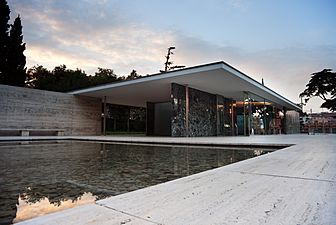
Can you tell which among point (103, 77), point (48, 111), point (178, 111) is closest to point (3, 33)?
point (103, 77)

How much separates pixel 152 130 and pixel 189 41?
8.06 m

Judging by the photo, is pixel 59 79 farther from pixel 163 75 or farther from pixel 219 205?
pixel 219 205

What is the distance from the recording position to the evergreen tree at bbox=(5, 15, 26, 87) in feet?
57.2

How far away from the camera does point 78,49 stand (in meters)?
13.0

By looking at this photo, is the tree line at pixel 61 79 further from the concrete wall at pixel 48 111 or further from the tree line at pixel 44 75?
the concrete wall at pixel 48 111

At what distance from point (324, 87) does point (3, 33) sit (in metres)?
26.8

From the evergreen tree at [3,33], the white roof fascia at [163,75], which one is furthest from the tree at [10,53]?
the white roof fascia at [163,75]

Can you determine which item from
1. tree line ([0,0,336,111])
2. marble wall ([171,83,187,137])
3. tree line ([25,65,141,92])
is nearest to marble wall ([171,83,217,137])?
marble wall ([171,83,187,137])

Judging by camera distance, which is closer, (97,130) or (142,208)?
(142,208)

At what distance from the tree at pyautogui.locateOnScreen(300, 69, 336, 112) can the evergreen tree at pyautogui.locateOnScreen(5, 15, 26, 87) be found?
80.5 ft

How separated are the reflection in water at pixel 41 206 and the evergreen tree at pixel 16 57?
19.2 metres

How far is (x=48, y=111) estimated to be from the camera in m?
12.6

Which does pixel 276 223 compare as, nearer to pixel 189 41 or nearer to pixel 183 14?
pixel 183 14

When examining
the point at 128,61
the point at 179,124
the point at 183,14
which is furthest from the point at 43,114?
the point at 183,14
